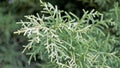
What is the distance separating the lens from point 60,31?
5.16 feet

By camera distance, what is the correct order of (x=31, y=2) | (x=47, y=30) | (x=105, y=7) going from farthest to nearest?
(x=31, y=2) → (x=105, y=7) → (x=47, y=30)

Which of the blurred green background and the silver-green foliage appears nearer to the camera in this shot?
the silver-green foliage

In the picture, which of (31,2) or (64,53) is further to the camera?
(31,2)

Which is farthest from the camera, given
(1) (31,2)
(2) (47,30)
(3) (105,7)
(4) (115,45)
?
(1) (31,2)

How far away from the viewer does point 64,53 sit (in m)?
1.57

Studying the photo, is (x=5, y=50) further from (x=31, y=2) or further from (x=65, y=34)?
(x=65, y=34)

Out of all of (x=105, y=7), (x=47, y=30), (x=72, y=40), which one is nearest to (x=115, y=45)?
(x=105, y=7)

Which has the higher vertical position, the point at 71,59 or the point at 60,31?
the point at 60,31

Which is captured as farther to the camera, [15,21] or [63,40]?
[15,21]

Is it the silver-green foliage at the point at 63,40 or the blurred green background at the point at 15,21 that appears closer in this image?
the silver-green foliage at the point at 63,40

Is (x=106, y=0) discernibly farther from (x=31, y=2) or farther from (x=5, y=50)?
(x=5, y=50)

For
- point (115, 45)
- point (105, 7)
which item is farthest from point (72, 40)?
point (105, 7)

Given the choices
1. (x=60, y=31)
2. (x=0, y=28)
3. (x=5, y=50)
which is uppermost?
(x=60, y=31)

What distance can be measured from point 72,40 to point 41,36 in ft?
0.50
